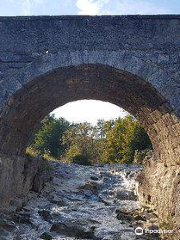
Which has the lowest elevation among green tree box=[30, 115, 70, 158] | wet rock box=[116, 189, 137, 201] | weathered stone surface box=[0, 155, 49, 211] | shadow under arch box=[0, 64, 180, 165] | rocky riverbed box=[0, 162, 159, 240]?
rocky riverbed box=[0, 162, 159, 240]

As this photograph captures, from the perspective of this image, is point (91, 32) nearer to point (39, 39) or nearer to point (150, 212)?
point (39, 39)

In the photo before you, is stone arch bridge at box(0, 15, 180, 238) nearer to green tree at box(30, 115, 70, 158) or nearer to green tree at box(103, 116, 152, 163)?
green tree at box(103, 116, 152, 163)

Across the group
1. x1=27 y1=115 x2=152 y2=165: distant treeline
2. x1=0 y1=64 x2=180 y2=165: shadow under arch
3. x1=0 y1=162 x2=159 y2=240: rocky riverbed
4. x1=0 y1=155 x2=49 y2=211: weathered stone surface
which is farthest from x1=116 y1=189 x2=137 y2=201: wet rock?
x1=27 y1=115 x2=152 y2=165: distant treeline

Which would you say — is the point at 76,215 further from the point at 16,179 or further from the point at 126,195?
the point at 126,195

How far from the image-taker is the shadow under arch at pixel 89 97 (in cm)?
605

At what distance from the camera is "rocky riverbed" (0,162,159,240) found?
6643 millimetres

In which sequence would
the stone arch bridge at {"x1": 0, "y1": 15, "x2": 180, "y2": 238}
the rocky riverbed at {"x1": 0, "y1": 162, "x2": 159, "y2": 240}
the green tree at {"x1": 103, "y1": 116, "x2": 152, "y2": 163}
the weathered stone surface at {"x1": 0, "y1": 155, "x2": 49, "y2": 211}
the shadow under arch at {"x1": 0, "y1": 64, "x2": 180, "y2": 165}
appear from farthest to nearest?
the green tree at {"x1": 103, "y1": 116, "x2": 152, "y2": 163} → the weathered stone surface at {"x1": 0, "y1": 155, "x2": 49, "y2": 211} → the rocky riverbed at {"x1": 0, "y1": 162, "x2": 159, "y2": 240} → the shadow under arch at {"x1": 0, "y1": 64, "x2": 180, "y2": 165} → the stone arch bridge at {"x1": 0, "y1": 15, "x2": 180, "y2": 238}

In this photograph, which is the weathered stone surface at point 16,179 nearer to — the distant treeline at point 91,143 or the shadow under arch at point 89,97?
the shadow under arch at point 89,97

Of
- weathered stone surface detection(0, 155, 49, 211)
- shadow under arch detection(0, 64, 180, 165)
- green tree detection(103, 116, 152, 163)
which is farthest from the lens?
green tree detection(103, 116, 152, 163)

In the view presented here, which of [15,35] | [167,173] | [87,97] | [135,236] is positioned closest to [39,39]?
[15,35]

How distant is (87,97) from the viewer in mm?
8422

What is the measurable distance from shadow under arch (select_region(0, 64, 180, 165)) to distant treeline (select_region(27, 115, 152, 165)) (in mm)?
14913

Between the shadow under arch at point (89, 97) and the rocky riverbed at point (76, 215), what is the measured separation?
159 centimetres

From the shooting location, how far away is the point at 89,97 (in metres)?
8.42
